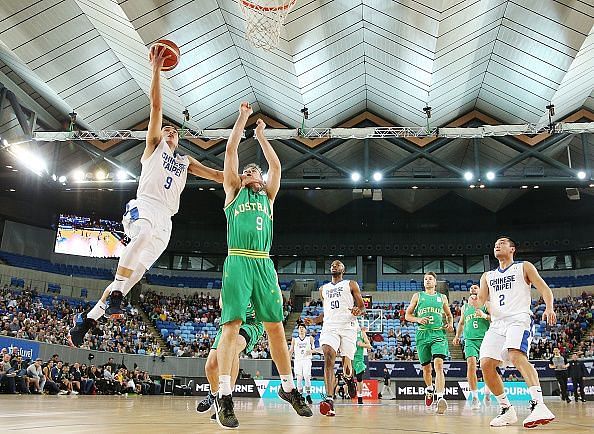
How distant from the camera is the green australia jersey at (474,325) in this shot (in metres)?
11.8

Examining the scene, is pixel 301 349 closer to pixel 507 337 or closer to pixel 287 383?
pixel 507 337

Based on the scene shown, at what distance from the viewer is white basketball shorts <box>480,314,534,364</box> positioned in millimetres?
6445

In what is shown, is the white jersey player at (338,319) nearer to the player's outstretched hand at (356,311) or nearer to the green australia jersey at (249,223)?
the player's outstretched hand at (356,311)

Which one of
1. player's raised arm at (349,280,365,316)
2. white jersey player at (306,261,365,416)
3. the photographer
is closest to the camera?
player's raised arm at (349,280,365,316)

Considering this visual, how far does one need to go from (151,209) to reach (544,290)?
14.7 ft

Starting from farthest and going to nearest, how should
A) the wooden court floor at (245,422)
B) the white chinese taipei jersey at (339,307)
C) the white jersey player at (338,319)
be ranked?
1. the white chinese taipei jersey at (339,307)
2. the white jersey player at (338,319)
3. the wooden court floor at (245,422)

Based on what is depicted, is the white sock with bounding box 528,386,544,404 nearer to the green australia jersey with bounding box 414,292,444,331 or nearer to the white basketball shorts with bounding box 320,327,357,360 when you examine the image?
the white basketball shorts with bounding box 320,327,357,360

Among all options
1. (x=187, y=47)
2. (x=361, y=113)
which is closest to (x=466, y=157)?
(x=361, y=113)

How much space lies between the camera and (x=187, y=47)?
21219mm

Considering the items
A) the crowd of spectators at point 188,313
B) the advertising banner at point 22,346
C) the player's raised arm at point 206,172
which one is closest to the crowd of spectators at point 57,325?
the advertising banner at point 22,346

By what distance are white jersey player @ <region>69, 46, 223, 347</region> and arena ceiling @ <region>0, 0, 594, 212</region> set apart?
13.5m

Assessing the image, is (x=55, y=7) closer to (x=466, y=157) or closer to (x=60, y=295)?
(x=60, y=295)

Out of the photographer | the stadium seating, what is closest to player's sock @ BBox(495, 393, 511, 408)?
the photographer

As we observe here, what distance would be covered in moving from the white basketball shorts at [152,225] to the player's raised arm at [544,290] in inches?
161
